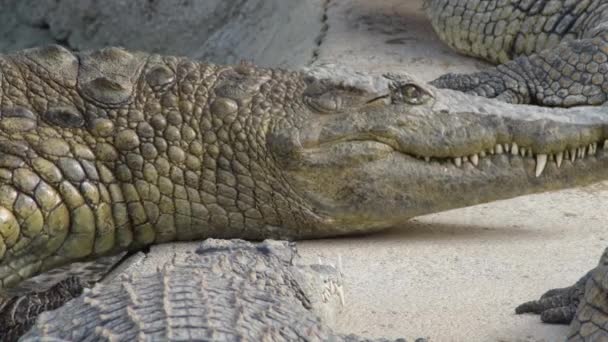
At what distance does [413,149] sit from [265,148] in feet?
1.75

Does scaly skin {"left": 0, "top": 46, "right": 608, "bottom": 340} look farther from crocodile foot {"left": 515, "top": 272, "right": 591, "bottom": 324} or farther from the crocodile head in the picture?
crocodile foot {"left": 515, "top": 272, "right": 591, "bottom": 324}

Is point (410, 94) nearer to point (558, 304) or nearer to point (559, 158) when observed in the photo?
point (559, 158)

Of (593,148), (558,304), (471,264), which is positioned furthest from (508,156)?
(558,304)

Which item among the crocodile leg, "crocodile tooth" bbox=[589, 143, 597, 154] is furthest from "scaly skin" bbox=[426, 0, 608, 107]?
the crocodile leg

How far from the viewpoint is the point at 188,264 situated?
3.44 m

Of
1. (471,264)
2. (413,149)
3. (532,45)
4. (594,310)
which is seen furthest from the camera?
(532,45)

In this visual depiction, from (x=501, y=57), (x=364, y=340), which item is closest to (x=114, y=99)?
(x=364, y=340)

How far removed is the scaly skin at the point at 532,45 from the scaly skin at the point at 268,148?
1.93 meters

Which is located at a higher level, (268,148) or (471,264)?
(268,148)

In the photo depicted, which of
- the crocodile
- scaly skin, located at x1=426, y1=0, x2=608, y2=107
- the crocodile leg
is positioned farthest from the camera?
scaly skin, located at x1=426, y1=0, x2=608, y2=107

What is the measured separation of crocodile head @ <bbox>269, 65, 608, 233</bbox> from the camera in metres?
4.82

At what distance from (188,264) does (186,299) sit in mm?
468

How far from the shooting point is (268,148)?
15.9 ft

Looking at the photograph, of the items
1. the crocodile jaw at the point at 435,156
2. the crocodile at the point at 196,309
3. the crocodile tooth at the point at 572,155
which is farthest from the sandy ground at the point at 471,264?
the crocodile at the point at 196,309
